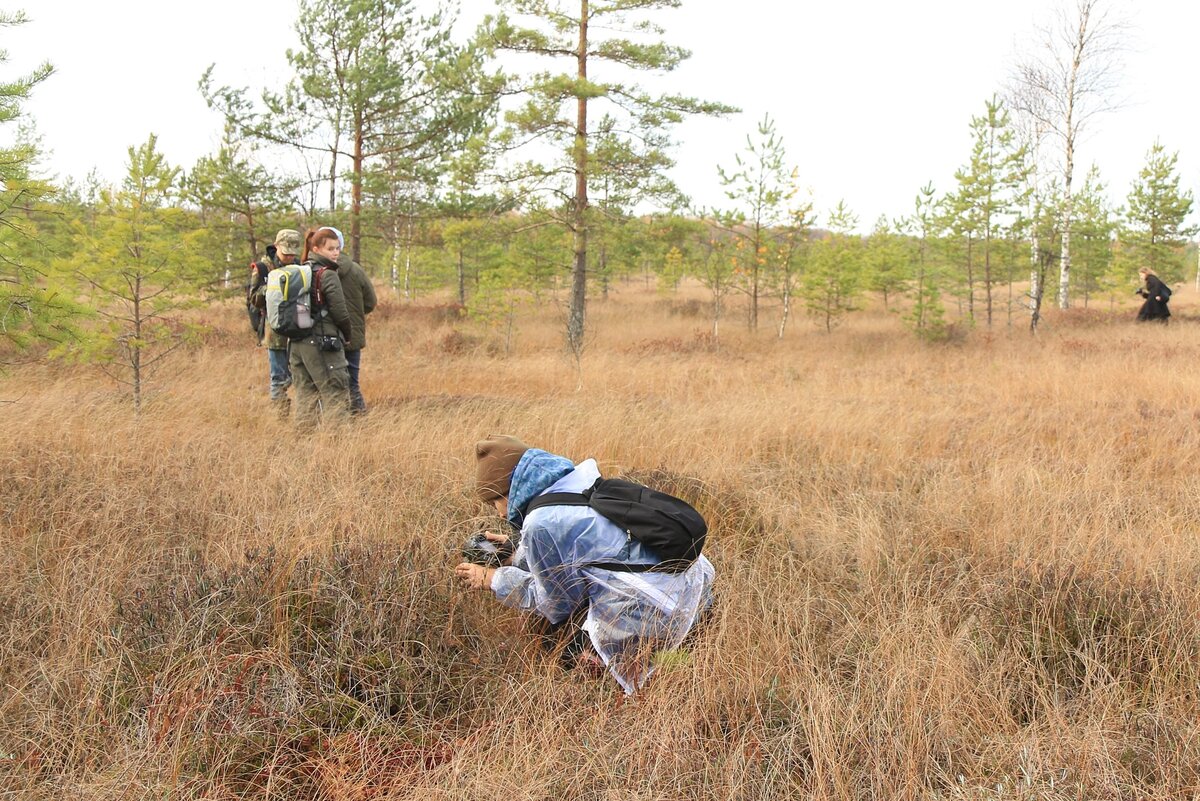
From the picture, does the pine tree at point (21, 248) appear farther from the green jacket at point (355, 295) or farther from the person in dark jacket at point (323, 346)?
the green jacket at point (355, 295)

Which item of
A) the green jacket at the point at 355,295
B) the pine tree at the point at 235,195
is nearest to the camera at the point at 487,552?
the green jacket at the point at 355,295

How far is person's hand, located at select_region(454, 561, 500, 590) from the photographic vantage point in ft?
9.14

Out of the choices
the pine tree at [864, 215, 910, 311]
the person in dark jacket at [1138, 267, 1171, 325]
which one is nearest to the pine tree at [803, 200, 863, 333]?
the pine tree at [864, 215, 910, 311]

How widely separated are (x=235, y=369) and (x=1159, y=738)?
9550mm

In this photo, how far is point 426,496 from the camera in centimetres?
410

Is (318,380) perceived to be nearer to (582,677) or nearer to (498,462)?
(498,462)

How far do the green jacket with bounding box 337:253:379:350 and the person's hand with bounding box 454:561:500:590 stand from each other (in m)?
3.67

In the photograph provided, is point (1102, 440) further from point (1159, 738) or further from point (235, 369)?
point (235, 369)

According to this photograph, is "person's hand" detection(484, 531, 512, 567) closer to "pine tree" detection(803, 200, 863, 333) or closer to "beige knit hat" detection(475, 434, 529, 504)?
"beige knit hat" detection(475, 434, 529, 504)

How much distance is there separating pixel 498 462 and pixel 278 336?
428cm

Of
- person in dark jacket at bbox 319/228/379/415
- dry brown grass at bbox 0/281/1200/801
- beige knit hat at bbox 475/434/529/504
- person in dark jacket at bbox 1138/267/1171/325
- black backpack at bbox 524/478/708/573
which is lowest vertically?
dry brown grass at bbox 0/281/1200/801

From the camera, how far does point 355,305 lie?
20.6 feet

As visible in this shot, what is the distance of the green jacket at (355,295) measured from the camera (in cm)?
614

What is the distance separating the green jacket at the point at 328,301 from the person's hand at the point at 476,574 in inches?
133
